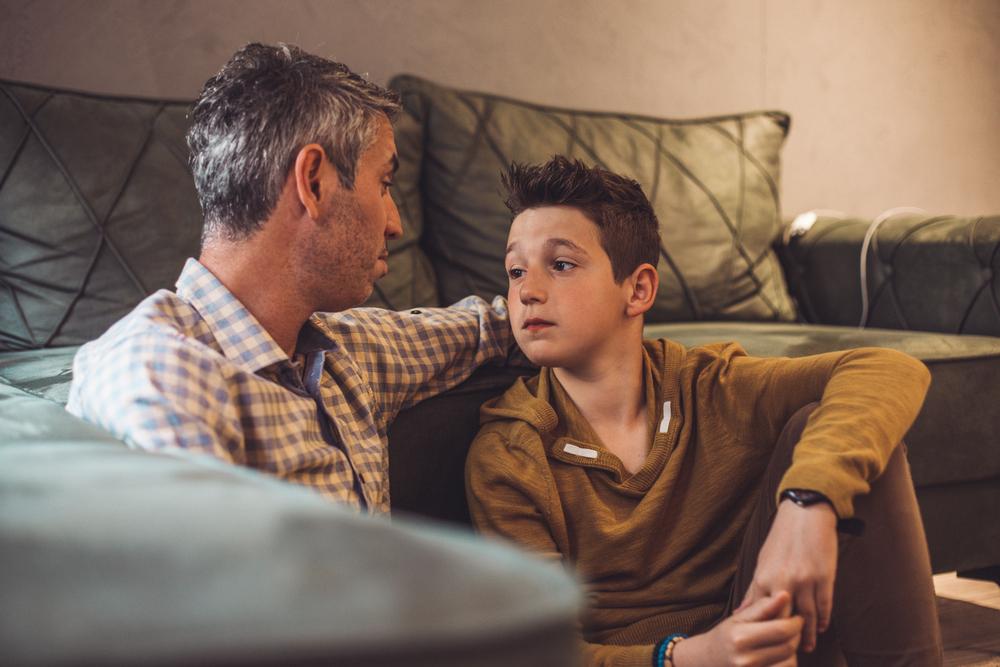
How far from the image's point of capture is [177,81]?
2.12 m

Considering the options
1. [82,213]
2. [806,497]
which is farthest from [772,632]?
[82,213]

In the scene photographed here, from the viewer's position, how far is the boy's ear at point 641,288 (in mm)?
1322

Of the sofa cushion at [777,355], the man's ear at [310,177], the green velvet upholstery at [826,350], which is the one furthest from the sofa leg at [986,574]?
the man's ear at [310,177]

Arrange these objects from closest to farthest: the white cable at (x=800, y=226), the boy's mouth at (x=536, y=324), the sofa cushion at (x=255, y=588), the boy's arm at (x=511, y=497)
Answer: the sofa cushion at (x=255, y=588), the boy's arm at (x=511, y=497), the boy's mouth at (x=536, y=324), the white cable at (x=800, y=226)

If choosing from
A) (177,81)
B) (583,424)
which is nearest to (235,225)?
(583,424)

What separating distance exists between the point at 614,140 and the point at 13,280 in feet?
4.18

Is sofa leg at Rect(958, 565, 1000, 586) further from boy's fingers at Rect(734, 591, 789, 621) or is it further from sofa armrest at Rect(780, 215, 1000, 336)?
boy's fingers at Rect(734, 591, 789, 621)

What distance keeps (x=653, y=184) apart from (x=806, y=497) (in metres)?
1.35

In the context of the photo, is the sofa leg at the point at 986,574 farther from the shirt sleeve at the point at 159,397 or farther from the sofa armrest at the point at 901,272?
the shirt sleeve at the point at 159,397

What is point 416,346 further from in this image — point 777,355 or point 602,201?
point 777,355

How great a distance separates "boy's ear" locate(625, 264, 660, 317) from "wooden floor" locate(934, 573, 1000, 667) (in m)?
0.76

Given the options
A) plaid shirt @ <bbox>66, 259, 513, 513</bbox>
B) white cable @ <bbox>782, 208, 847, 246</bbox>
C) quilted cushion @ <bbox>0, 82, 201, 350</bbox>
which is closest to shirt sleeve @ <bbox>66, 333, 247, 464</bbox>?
plaid shirt @ <bbox>66, 259, 513, 513</bbox>

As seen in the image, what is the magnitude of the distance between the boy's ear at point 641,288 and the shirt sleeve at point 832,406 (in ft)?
0.41

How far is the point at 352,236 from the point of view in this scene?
3.56 feet
